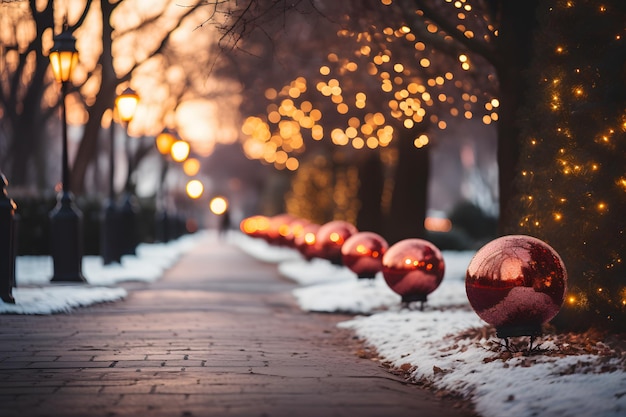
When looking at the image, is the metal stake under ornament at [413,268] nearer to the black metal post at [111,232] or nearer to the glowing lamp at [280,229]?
the black metal post at [111,232]

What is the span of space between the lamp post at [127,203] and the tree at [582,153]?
43.9 ft

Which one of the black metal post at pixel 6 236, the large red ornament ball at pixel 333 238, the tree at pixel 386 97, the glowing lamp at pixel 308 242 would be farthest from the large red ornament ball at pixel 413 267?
the glowing lamp at pixel 308 242

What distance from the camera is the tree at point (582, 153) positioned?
988cm

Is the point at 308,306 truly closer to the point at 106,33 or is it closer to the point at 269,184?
the point at 106,33

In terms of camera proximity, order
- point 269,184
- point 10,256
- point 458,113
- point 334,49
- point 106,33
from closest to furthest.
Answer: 1. point 10,256
2. point 458,113
3. point 334,49
4. point 106,33
5. point 269,184

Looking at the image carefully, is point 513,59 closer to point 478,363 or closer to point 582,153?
point 582,153

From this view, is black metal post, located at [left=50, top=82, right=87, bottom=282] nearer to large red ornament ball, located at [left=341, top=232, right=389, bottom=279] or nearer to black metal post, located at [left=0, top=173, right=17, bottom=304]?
black metal post, located at [left=0, top=173, right=17, bottom=304]

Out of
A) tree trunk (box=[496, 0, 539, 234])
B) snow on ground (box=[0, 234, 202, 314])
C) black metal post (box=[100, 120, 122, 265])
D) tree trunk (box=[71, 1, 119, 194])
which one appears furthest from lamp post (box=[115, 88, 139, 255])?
tree trunk (box=[496, 0, 539, 234])

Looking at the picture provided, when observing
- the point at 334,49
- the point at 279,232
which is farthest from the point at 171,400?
the point at 279,232

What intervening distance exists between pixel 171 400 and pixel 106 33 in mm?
18145

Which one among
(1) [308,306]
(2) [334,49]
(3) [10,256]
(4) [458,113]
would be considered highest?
(2) [334,49]

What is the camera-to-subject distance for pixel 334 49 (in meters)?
23.0

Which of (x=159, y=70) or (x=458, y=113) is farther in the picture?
(x=159, y=70)

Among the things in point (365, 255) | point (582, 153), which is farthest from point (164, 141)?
point (582, 153)
